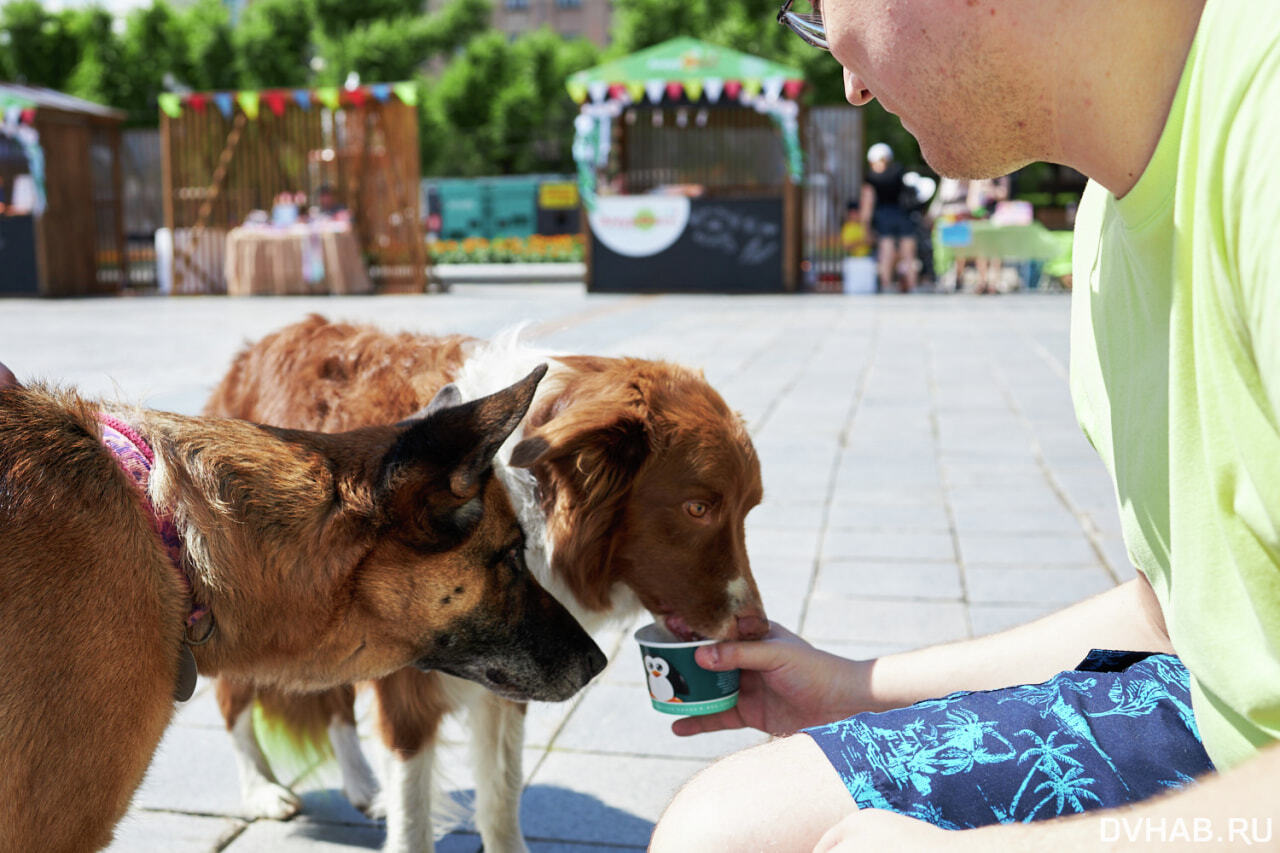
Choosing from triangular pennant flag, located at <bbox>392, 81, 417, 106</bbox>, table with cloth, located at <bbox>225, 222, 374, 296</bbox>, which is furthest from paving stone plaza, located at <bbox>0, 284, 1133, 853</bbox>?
triangular pennant flag, located at <bbox>392, 81, 417, 106</bbox>

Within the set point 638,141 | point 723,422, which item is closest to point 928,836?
point 723,422

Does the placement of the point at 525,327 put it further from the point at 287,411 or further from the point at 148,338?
the point at 148,338

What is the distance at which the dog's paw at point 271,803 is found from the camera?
3201 mm

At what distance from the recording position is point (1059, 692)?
180cm

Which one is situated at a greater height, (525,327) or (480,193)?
(480,193)

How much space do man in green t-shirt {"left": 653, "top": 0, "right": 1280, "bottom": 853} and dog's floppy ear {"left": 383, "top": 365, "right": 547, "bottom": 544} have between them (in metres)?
0.78

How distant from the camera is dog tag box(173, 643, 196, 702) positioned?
210 centimetres

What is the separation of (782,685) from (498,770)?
3.23 ft

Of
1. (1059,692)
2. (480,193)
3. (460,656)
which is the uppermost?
(480,193)

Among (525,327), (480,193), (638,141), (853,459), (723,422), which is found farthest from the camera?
(480,193)

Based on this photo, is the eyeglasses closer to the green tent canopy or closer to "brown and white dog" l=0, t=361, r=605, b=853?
"brown and white dog" l=0, t=361, r=605, b=853

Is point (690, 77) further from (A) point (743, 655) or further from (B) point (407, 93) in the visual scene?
(A) point (743, 655)

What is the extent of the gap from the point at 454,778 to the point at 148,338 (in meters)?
11.2

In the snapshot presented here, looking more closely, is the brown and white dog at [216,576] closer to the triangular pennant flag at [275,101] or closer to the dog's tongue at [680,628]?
the dog's tongue at [680,628]
